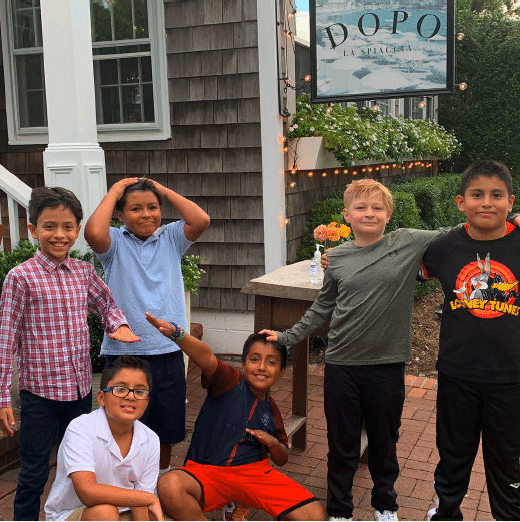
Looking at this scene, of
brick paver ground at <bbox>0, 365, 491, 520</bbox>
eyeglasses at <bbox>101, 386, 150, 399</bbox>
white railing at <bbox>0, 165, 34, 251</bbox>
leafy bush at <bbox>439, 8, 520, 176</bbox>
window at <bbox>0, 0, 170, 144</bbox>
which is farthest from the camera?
leafy bush at <bbox>439, 8, 520, 176</bbox>

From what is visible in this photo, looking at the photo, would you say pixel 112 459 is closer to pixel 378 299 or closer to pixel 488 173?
pixel 378 299

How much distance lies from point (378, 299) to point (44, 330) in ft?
4.57

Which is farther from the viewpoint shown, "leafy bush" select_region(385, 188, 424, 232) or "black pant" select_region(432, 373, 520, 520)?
"leafy bush" select_region(385, 188, 424, 232)

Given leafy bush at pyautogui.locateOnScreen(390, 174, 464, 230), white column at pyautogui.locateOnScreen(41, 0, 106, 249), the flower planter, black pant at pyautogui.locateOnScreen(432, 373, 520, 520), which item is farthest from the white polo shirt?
leafy bush at pyautogui.locateOnScreen(390, 174, 464, 230)

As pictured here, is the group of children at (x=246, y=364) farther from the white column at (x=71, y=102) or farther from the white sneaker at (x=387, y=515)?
the white column at (x=71, y=102)

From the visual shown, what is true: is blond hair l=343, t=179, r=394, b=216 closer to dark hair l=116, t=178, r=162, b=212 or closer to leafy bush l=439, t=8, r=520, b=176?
→ dark hair l=116, t=178, r=162, b=212

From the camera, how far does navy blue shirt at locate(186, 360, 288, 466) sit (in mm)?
2656

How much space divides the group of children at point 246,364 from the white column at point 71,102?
3.91ft

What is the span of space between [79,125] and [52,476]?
205cm

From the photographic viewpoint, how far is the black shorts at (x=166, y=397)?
2872 mm

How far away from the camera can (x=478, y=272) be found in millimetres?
2559

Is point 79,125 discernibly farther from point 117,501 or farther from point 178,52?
point 117,501

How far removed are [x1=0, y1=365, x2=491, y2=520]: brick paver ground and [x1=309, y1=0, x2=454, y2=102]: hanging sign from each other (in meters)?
2.39

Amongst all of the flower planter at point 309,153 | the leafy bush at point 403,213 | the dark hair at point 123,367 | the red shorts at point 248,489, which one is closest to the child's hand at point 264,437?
the red shorts at point 248,489
